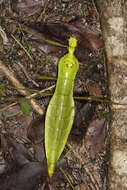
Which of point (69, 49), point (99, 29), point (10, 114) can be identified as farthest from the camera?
point (99, 29)

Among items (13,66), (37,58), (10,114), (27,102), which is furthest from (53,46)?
(10,114)

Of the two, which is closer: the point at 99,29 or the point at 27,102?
the point at 27,102

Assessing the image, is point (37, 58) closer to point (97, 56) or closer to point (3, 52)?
point (3, 52)

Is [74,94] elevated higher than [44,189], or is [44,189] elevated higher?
[74,94]

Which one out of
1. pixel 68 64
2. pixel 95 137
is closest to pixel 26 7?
pixel 68 64

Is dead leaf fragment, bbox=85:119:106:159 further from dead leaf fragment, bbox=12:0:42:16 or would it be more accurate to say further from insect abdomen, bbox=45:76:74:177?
dead leaf fragment, bbox=12:0:42:16

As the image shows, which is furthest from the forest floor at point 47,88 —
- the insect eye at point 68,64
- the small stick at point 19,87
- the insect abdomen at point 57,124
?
the insect eye at point 68,64

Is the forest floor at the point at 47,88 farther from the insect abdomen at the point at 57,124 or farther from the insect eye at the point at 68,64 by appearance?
the insect eye at the point at 68,64

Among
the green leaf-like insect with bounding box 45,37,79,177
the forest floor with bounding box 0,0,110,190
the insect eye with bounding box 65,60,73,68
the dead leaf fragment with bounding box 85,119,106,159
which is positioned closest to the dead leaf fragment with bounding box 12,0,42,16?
the forest floor with bounding box 0,0,110,190
